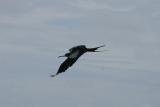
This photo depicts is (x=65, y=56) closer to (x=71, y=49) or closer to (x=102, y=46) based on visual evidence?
(x=71, y=49)

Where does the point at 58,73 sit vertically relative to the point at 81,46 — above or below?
below

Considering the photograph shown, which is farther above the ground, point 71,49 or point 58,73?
point 71,49

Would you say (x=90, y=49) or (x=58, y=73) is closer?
(x=58, y=73)

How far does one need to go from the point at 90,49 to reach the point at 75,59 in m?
2.93

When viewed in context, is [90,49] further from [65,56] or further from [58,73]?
[58,73]

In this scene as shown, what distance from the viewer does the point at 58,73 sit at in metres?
26.2

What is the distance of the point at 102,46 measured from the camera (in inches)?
1123

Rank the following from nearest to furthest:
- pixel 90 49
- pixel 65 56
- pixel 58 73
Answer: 1. pixel 58 73
2. pixel 65 56
3. pixel 90 49

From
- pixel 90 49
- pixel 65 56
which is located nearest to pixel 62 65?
pixel 65 56

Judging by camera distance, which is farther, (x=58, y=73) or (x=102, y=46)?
(x=102, y=46)

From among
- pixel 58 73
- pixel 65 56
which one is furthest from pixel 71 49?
pixel 58 73

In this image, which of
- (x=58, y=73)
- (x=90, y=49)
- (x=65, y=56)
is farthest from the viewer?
(x=90, y=49)

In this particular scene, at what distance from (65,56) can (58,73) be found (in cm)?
225

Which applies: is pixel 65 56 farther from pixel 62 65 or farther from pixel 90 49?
pixel 90 49
